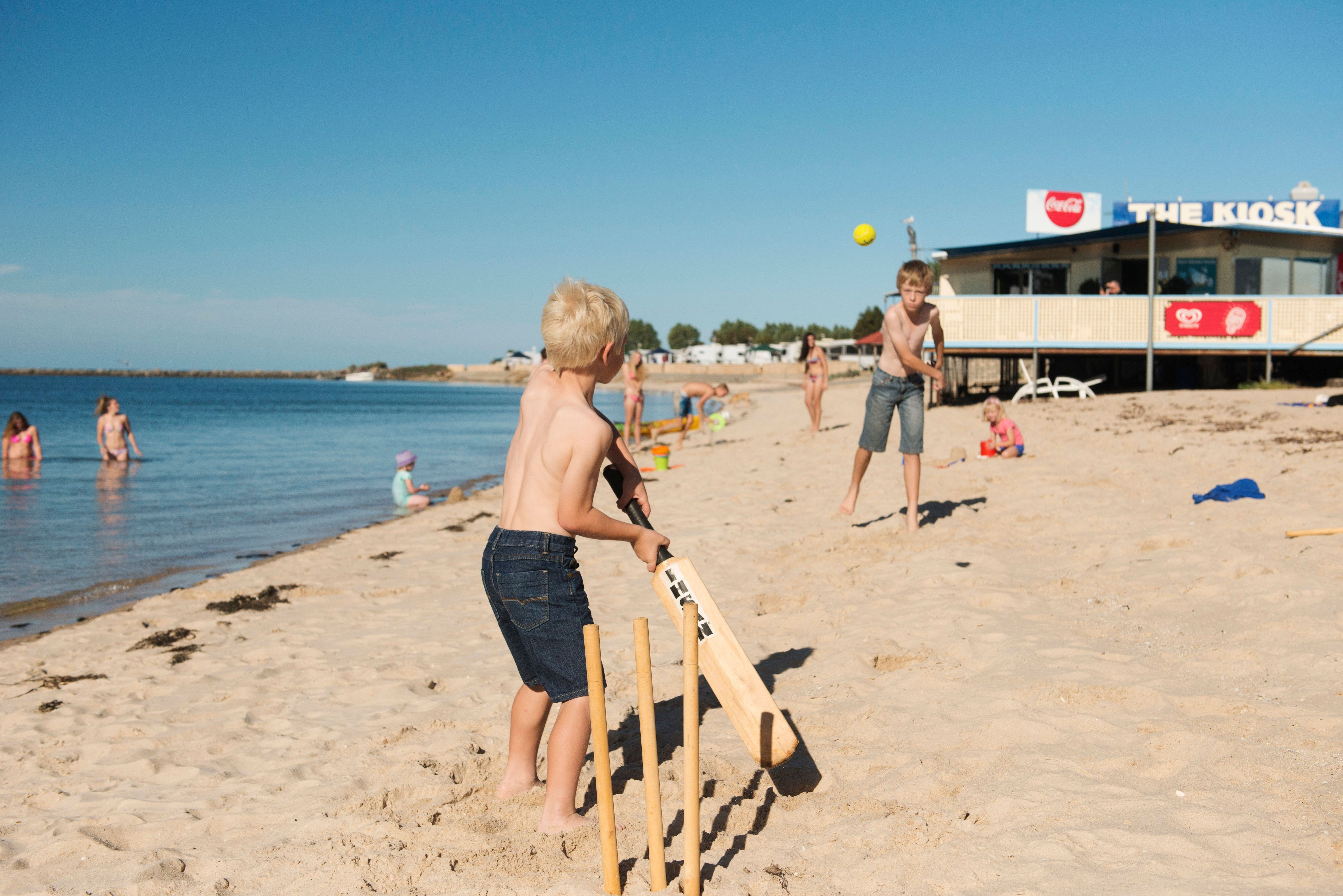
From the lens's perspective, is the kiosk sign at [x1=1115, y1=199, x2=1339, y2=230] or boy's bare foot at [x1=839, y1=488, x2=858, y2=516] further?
the kiosk sign at [x1=1115, y1=199, x2=1339, y2=230]

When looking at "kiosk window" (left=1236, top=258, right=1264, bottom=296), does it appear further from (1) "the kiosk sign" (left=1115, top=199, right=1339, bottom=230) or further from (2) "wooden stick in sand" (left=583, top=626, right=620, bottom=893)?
(2) "wooden stick in sand" (left=583, top=626, right=620, bottom=893)

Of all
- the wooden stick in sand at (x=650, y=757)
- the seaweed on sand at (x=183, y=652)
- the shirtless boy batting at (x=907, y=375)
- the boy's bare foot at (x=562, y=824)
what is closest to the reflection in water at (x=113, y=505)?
the seaweed on sand at (x=183, y=652)

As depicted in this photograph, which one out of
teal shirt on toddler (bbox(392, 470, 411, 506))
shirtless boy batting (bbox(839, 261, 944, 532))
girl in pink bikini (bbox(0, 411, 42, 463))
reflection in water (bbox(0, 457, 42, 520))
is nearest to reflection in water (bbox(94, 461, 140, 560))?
reflection in water (bbox(0, 457, 42, 520))

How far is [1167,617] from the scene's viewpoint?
4504 millimetres

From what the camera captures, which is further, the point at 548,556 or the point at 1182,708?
the point at 1182,708

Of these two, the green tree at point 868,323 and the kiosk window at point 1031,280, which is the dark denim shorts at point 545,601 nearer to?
the kiosk window at point 1031,280

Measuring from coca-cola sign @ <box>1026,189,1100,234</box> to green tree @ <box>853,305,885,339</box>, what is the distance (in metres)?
51.9

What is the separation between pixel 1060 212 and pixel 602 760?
25.1 metres

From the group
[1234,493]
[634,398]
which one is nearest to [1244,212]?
[634,398]

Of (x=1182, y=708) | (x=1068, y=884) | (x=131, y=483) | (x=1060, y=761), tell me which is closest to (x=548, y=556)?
(x=1068, y=884)

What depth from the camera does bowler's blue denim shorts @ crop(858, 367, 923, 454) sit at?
6531mm

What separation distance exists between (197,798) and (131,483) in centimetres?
1613

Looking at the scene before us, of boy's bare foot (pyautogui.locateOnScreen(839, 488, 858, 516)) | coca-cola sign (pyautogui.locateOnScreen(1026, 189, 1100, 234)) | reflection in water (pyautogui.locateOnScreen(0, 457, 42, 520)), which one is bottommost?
reflection in water (pyautogui.locateOnScreen(0, 457, 42, 520))

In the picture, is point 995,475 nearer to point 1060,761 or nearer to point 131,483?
point 1060,761
